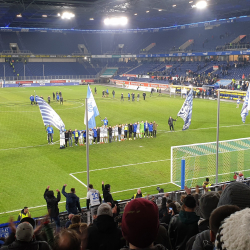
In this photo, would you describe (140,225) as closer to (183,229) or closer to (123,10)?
(183,229)

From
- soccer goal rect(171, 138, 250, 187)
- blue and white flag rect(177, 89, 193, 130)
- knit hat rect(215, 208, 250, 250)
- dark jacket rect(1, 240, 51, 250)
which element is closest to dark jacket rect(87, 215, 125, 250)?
dark jacket rect(1, 240, 51, 250)

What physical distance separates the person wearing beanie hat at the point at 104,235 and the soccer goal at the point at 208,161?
42.8ft

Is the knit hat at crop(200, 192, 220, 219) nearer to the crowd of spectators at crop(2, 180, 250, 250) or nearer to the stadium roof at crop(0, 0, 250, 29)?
the crowd of spectators at crop(2, 180, 250, 250)

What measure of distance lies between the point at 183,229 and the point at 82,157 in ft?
58.4

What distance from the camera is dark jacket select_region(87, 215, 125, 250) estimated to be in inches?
159

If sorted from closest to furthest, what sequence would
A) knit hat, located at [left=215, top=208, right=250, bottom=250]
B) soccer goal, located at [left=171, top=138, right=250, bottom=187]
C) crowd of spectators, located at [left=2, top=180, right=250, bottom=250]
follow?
knit hat, located at [left=215, top=208, right=250, bottom=250]
crowd of spectators, located at [left=2, top=180, right=250, bottom=250]
soccer goal, located at [left=171, top=138, right=250, bottom=187]

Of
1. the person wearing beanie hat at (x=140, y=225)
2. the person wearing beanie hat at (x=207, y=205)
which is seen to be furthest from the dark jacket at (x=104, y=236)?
the person wearing beanie hat at (x=140, y=225)

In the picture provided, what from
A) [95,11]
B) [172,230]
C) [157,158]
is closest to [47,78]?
[95,11]

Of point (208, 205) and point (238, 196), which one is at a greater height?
point (238, 196)

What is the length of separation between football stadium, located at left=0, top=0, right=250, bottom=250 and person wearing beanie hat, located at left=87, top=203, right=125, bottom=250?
A: 0.01m

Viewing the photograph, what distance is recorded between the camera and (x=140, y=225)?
8.53ft

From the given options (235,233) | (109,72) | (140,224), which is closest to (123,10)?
(109,72)

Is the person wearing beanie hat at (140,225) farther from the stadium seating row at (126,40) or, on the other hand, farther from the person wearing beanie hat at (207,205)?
the stadium seating row at (126,40)

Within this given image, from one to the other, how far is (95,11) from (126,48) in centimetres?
3391
